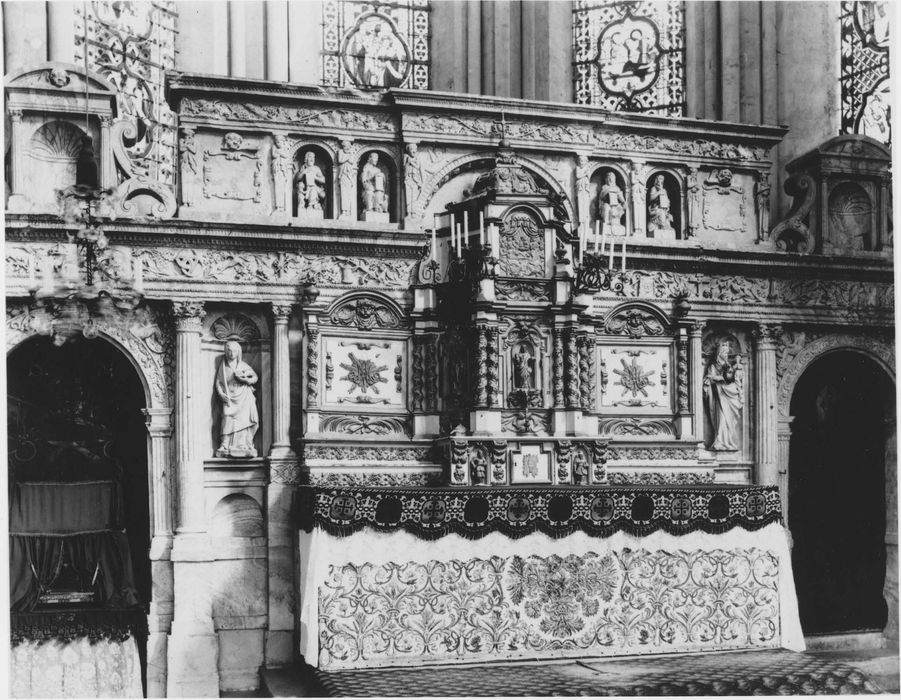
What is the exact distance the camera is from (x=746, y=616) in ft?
29.5

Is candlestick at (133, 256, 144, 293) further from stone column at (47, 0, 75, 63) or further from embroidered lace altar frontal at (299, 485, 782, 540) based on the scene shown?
stone column at (47, 0, 75, 63)

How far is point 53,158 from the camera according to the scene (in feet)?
31.1

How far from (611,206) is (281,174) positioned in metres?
2.76

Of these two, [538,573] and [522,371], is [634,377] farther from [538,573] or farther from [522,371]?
[538,573]

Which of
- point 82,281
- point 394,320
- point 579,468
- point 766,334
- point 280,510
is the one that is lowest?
point 280,510

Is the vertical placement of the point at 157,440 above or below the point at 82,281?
below

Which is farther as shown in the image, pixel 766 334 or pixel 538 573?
pixel 766 334

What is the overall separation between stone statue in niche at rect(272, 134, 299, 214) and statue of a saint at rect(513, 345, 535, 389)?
215cm

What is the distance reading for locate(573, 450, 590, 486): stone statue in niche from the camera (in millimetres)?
9516

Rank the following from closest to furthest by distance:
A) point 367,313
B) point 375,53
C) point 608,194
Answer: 1. point 367,313
2. point 608,194
3. point 375,53

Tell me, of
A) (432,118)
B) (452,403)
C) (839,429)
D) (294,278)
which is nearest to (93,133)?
(294,278)

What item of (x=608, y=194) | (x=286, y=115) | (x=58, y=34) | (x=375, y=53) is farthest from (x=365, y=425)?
(x=375, y=53)

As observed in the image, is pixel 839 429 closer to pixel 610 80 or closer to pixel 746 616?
pixel 746 616

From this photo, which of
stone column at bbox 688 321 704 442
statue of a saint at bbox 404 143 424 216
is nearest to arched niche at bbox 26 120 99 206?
statue of a saint at bbox 404 143 424 216
